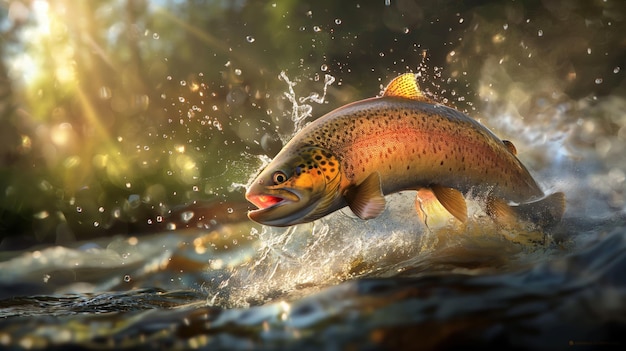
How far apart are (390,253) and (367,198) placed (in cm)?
104

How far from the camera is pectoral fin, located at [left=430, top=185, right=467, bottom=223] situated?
12.1 ft

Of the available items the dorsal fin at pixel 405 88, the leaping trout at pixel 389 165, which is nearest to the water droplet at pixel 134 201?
the leaping trout at pixel 389 165

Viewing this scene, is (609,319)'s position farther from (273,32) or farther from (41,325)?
(273,32)

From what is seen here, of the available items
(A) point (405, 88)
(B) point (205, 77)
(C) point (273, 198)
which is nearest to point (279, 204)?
(C) point (273, 198)

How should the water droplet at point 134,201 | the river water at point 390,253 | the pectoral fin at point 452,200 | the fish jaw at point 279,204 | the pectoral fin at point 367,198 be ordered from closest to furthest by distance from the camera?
the river water at point 390,253 → the fish jaw at point 279,204 → the pectoral fin at point 367,198 → the pectoral fin at point 452,200 → the water droplet at point 134,201

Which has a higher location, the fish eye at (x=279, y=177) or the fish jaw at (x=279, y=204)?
the fish eye at (x=279, y=177)

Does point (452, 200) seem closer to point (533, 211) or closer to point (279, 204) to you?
point (533, 211)

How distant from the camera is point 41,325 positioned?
2.81 meters

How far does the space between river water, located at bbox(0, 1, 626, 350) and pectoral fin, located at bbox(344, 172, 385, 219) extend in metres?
0.39

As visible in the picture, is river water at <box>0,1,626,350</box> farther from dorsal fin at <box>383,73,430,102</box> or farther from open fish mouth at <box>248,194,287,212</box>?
dorsal fin at <box>383,73,430,102</box>

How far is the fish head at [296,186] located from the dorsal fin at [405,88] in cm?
75

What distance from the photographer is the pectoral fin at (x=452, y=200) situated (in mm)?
3697

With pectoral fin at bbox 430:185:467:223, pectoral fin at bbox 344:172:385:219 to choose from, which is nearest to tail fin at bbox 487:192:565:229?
pectoral fin at bbox 430:185:467:223

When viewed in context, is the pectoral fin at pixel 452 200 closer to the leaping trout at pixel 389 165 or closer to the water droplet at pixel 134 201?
the leaping trout at pixel 389 165
